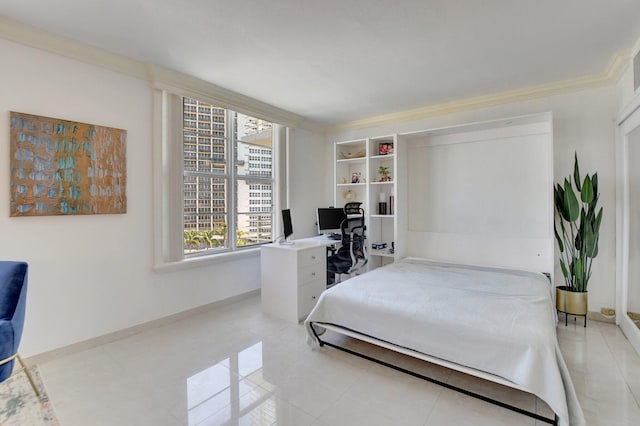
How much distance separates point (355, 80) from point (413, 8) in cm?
125

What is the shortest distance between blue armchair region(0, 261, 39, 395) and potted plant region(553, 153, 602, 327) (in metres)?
4.50

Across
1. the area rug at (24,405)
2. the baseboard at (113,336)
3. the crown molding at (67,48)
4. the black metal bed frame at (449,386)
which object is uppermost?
the crown molding at (67,48)

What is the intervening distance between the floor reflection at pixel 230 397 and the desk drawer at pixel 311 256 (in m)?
1.10

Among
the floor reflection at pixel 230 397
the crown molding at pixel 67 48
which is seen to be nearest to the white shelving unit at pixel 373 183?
the floor reflection at pixel 230 397

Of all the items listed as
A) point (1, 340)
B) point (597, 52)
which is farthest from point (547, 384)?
point (1, 340)

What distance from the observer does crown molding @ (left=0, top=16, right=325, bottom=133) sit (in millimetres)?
2291

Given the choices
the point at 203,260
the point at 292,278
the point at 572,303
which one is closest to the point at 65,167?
the point at 203,260

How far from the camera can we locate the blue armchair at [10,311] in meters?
1.72

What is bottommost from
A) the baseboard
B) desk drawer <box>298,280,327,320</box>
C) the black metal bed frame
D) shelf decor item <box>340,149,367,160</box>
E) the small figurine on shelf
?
the black metal bed frame

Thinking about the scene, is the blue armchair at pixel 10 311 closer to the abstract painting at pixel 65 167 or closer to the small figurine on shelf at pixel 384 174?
the abstract painting at pixel 65 167

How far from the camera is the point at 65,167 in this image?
2504 mm

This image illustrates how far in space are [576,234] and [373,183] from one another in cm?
236

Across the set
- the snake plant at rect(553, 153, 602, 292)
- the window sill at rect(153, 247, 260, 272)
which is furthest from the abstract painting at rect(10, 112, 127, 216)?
the snake plant at rect(553, 153, 602, 292)

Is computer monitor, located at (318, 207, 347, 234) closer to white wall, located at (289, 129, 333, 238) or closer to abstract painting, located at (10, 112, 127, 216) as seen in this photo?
white wall, located at (289, 129, 333, 238)
